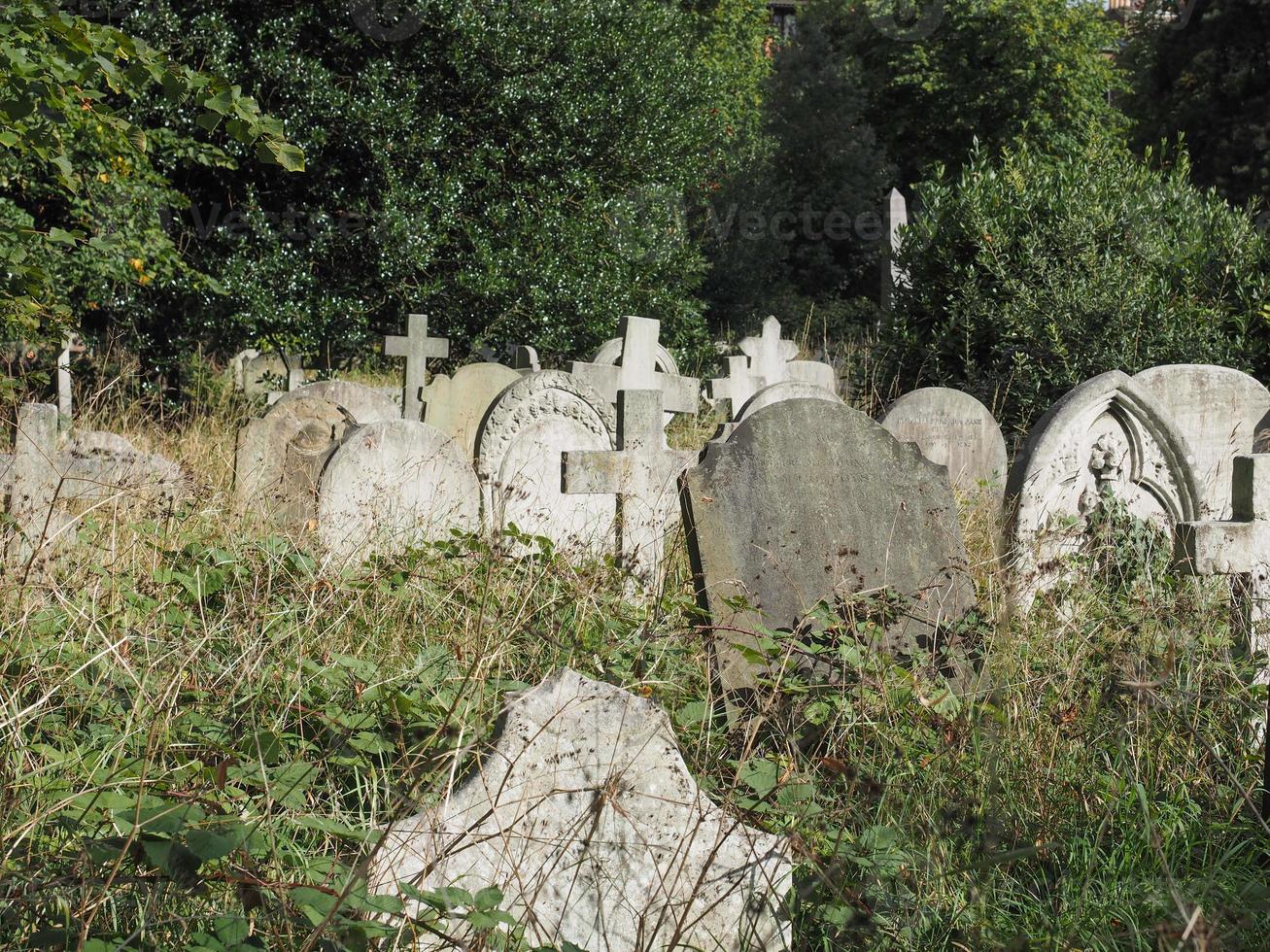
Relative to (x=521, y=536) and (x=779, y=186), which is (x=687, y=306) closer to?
(x=521, y=536)

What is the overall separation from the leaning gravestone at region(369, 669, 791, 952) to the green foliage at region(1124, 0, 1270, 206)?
2037 cm

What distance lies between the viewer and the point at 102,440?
589 cm

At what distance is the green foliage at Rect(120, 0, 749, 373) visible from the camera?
34.3ft

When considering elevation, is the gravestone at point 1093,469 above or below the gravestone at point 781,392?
below

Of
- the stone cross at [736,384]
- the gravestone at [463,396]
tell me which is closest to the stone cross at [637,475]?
the gravestone at [463,396]

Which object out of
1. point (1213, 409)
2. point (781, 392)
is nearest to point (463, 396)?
point (781, 392)

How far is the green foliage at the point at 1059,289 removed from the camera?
837cm

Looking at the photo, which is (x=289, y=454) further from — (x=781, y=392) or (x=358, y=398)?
(x=781, y=392)

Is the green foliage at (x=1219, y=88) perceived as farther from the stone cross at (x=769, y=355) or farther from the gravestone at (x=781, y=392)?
the gravestone at (x=781, y=392)

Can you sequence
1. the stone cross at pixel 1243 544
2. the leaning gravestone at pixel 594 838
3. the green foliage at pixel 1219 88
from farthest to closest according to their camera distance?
the green foliage at pixel 1219 88
the stone cross at pixel 1243 544
the leaning gravestone at pixel 594 838

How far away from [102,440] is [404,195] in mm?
5495

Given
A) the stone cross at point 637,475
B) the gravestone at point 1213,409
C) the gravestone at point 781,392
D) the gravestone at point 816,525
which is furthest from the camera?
the gravestone at point 781,392

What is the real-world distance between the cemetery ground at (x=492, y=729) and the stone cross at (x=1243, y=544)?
7 centimetres

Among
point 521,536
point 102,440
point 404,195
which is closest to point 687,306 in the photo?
A: point 404,195
